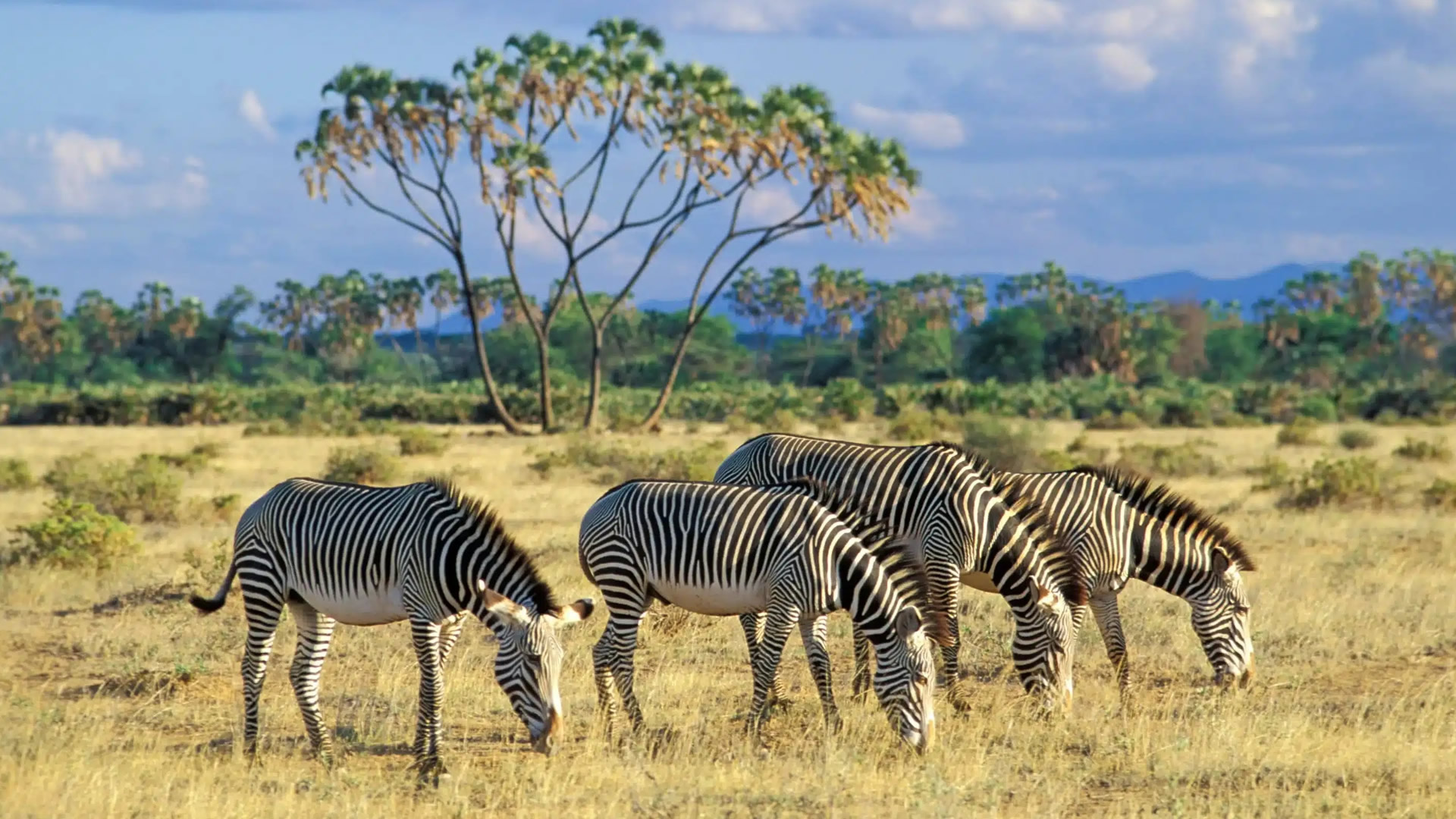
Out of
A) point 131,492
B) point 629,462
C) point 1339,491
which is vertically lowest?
point 131,492

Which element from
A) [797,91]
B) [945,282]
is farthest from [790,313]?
[797,91]

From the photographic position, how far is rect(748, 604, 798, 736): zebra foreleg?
864 cm

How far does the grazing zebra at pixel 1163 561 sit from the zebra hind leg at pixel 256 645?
16.8 ft

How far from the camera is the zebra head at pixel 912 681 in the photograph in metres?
8.20

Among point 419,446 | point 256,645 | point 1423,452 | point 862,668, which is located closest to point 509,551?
point 256,645

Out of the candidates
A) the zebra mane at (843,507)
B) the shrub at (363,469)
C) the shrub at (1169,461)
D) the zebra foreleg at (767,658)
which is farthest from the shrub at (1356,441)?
the zebra foreleg at (767,658)

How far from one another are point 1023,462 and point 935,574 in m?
19.2

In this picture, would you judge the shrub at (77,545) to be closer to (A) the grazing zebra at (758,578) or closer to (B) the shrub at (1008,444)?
(A) the grazing zebra at (758,578)

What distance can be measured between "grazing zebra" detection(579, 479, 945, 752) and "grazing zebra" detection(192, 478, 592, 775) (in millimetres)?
888

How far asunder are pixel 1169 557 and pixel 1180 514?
14.3 inches

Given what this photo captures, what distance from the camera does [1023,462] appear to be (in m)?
28.6

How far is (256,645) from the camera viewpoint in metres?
8.79

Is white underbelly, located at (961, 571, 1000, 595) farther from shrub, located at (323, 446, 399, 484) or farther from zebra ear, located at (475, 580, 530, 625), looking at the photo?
shrub, located at (323, 446, 399, 484)

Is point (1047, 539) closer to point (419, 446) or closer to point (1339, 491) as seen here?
point (1339, 491)
